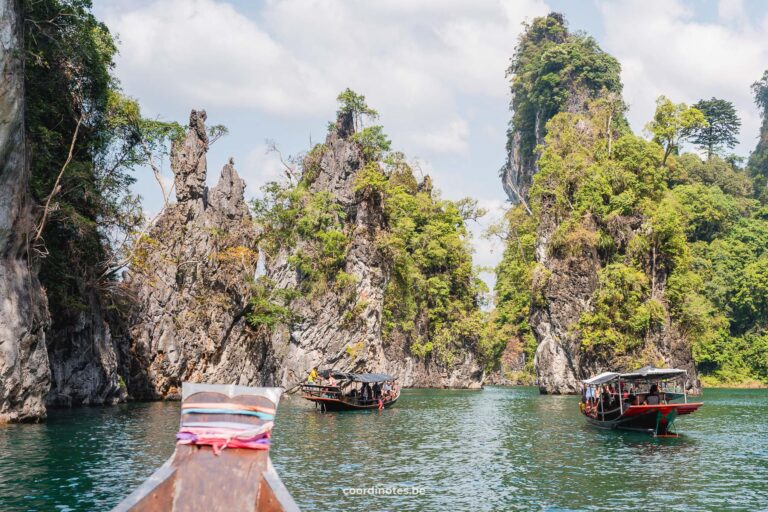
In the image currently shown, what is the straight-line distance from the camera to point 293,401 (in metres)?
44.5

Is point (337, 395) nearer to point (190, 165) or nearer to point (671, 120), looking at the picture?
point (190, 165)

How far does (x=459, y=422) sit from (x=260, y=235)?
2819 centimetres

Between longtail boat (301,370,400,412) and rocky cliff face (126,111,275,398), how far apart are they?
9739mm

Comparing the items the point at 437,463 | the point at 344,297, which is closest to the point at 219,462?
the point at 437,463

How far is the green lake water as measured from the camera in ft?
45.7

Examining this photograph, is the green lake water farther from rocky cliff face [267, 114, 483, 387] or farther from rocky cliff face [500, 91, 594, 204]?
rocky cliff face [500, 91, 594, 204]

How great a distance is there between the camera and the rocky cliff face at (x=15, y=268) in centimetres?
2298

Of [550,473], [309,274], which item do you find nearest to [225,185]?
[309,274]

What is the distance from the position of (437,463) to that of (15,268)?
55.1ft

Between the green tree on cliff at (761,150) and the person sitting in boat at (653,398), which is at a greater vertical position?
the green tree on cliff at (761,150)

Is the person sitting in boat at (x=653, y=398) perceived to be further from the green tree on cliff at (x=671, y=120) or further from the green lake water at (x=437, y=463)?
the green tree on cliff at (x=671, y=120)

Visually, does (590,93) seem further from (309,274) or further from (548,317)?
(309,274)

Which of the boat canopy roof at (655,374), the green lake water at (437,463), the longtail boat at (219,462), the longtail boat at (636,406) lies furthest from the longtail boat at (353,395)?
the longtail boat at (219,462)

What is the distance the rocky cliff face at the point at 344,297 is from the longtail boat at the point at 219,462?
4141 centimetres
